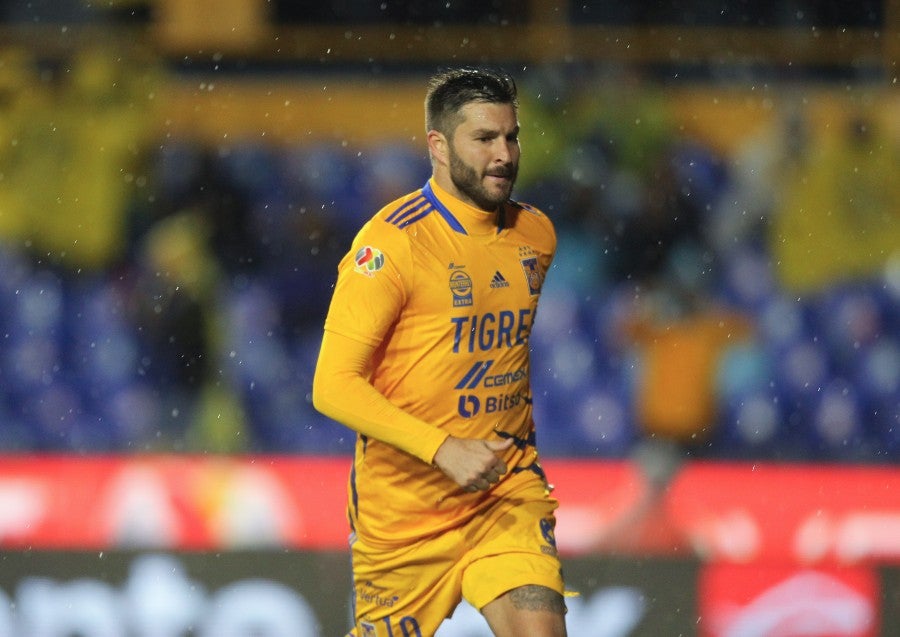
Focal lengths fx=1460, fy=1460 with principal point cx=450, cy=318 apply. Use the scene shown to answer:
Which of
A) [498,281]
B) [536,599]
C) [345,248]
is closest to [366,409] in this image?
[498,281]

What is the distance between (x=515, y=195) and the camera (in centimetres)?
938

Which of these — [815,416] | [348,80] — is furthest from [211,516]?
[348,80]

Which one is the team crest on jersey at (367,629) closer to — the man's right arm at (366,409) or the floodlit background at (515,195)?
the man's right arm at (366,409)

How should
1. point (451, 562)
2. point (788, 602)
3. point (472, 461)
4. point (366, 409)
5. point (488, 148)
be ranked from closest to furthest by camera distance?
1. point (472, 461)
2. point (366, 409)
3. point (488, 148)
4. point (451, 562)
5. point (788, 602)

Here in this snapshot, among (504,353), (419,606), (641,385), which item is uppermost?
(641,385)

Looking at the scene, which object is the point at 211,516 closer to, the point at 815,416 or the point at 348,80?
the point at 815,416

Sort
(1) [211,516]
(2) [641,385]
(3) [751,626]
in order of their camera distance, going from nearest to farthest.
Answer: (3) [751,626] < (1) [211,516] < (2) [641,385]

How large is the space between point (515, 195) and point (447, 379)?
5.69 meters

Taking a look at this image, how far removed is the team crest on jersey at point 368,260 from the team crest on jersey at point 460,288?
20 cm

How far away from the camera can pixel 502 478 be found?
3896mm

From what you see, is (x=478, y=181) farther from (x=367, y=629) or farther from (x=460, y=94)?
(x=367, y=629)

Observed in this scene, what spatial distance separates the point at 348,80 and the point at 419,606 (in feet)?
24.0

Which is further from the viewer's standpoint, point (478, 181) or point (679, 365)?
point (679, 365)

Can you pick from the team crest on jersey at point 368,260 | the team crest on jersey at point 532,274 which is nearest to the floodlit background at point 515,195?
the team crest on jersey at point 532,274
